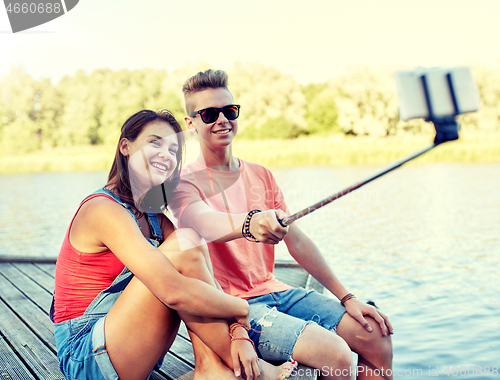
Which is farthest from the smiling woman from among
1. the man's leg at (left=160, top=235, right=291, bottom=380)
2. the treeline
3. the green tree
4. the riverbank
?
the green tree

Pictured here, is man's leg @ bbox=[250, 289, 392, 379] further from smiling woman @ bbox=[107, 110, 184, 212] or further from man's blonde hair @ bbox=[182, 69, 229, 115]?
man's blonde hair @ bbox=[182, 69, 229, 115]

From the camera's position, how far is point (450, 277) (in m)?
5.38

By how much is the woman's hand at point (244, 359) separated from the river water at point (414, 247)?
2.00 meters

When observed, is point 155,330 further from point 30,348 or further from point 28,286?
point 28,286

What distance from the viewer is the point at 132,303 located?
1598 mm

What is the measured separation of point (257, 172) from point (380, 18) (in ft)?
163

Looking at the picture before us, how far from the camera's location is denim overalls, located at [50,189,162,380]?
162cm

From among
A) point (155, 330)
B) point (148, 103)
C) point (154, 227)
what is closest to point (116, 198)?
point (154, 227)

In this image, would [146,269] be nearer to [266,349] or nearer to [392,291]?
[266,349]

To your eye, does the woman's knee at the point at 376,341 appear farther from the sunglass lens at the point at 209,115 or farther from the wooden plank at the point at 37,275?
the wooden plank at the point at 37,275

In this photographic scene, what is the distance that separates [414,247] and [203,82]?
5.56 m

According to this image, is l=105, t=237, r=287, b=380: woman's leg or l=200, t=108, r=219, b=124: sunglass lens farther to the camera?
A: l=200, t=108, r=219, b=124: sunglass lens

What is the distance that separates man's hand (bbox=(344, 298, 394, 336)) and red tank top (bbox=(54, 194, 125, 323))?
1.04 m

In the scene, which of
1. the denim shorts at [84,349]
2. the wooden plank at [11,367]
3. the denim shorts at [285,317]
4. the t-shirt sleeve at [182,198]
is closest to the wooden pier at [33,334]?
the wooden plank at [11,367]
